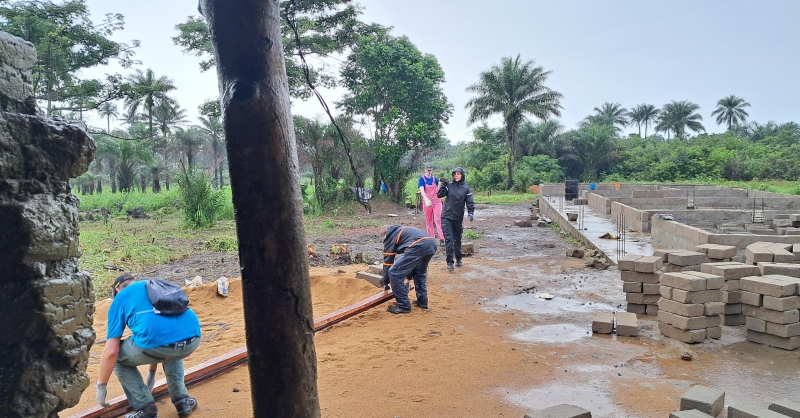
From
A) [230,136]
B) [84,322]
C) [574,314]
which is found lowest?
[574,314]

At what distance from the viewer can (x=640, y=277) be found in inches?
268

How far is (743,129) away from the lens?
204ft

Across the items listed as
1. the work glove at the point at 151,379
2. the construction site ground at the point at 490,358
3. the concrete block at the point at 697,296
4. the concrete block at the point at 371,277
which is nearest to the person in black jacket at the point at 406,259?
the construction site ground at the point at 490,358

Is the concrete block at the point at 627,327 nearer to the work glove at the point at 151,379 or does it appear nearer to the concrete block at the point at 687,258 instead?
the concrete block at the point at 687,258

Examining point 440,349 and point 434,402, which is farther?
point 440,349

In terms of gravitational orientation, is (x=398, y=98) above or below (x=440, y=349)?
above

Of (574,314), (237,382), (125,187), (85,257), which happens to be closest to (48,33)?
(85,257)

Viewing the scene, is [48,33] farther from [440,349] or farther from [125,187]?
[125,187]

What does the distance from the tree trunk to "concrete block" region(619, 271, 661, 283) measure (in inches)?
227

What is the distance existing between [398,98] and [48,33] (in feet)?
44.6

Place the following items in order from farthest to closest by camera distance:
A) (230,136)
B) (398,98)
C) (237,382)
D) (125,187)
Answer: (125,187), (398,98), (237,382), (230,136)

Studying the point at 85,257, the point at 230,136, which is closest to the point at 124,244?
the point at 85,257

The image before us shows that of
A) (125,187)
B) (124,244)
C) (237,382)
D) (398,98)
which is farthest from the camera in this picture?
(125,187)

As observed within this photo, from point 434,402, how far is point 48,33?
17012 millimetres
